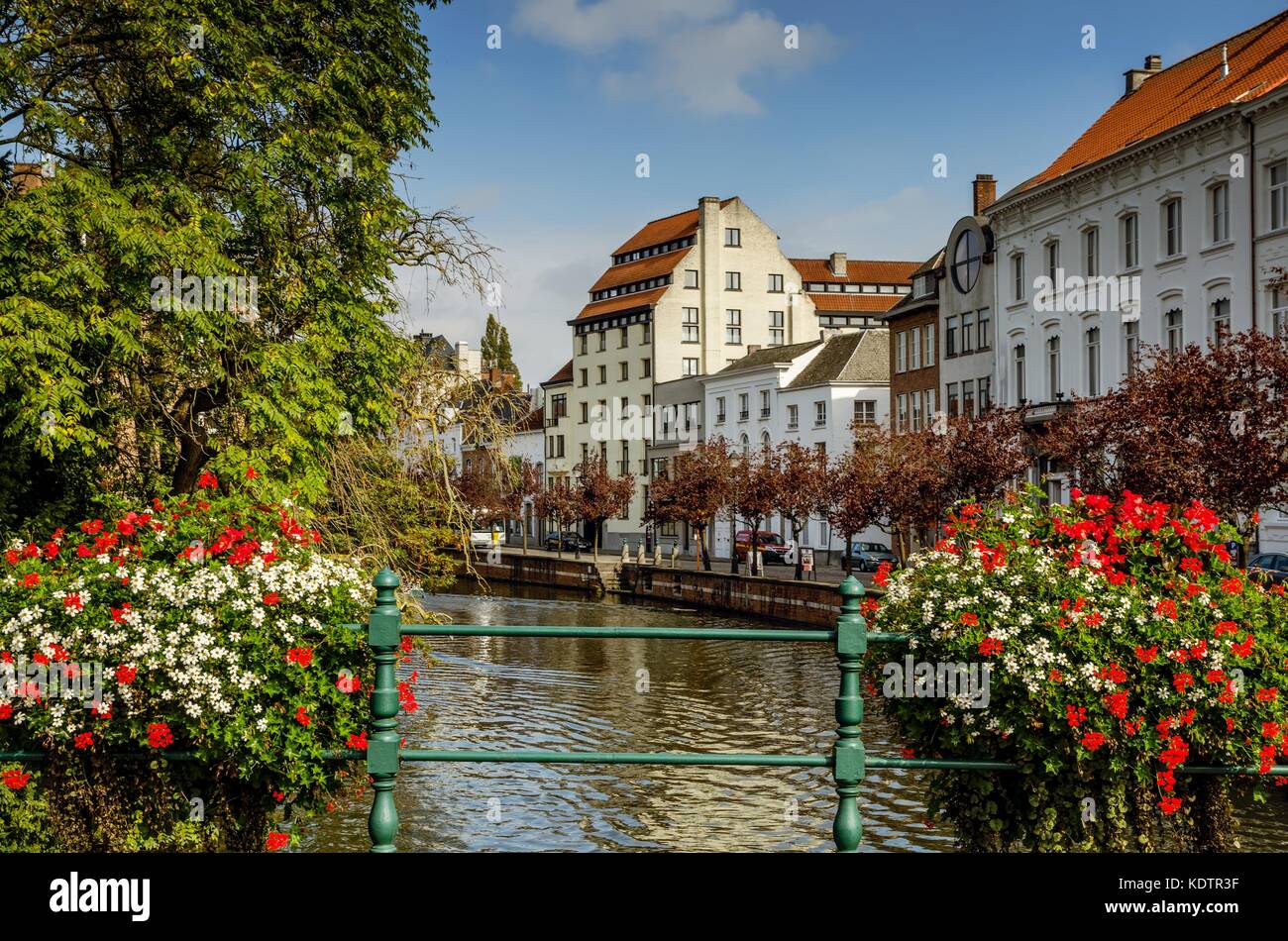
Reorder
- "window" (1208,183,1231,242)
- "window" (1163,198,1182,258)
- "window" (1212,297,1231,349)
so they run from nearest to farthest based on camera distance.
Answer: "window" (1212,297,1231,349) < "window" (1208,183,1231,242) < "window" (1163,198,1182,258)

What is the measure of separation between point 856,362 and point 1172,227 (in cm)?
2815

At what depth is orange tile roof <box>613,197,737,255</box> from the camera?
92625 millimetres

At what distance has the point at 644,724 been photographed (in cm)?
2458

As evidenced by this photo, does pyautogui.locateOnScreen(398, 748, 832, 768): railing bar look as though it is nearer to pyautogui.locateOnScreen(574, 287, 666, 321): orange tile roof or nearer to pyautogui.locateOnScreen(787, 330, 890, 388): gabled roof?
pyautogui.locateOnScreen(787, 330, 890, 388): gabled roof

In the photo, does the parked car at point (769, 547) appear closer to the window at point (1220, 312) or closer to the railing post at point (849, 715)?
the window at point (1220, 312)

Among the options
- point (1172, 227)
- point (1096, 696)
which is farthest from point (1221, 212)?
point (1096, 696)

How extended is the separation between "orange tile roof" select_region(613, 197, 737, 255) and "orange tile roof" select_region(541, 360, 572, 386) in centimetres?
968

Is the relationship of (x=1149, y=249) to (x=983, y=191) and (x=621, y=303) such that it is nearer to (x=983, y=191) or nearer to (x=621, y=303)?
(x=983, y=191)

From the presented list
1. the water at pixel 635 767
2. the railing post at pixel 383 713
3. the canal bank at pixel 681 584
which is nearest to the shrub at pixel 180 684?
the railing post at pixel 383 713

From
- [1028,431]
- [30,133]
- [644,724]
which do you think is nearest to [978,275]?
[1028,431]

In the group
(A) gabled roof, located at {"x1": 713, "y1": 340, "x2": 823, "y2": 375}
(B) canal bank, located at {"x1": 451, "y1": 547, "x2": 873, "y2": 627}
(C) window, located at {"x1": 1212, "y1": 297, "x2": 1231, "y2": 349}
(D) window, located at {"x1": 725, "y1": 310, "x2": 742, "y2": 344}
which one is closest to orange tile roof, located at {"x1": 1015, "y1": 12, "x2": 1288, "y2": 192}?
(C) window, located at {"x1": 1212, "y1": 297, "x2": 1231, "y2": 349}

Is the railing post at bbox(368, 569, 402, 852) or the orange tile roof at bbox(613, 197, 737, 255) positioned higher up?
the orange tile roof at bbox(613, 197, 737, 255)
